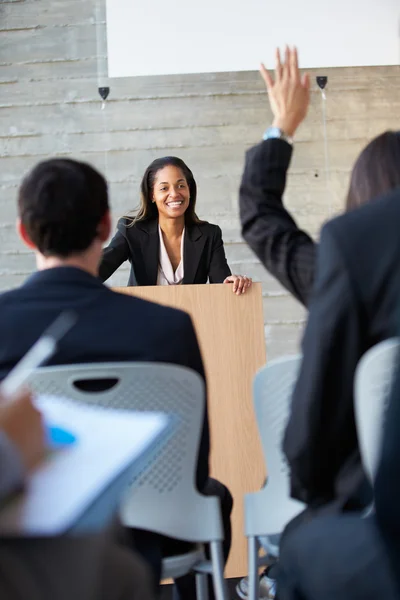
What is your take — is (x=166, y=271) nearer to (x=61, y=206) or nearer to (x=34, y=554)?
(x=61, y=206)

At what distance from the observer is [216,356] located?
2.52 meters

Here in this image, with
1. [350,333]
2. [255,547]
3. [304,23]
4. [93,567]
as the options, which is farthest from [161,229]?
[93,567]

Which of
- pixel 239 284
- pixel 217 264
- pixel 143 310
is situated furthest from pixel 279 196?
pixel 217 264

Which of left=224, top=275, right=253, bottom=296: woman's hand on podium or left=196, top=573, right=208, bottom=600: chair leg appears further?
left=224, top=275, right=253, bottom=296: woman's hand on podium

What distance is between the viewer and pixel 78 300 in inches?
A: 51.5

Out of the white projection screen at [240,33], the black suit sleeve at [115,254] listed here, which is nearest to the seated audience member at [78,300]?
the black suit sleeve at [115,254]

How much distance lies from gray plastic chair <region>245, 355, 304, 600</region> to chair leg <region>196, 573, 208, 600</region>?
0.68 ft

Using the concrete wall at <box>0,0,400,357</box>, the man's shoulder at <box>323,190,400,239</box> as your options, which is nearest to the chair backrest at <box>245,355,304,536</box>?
the man's shoulder at <box>323,190,400,239</box>

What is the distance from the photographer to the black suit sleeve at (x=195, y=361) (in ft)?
4.49

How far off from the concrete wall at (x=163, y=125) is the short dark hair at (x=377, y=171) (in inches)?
149

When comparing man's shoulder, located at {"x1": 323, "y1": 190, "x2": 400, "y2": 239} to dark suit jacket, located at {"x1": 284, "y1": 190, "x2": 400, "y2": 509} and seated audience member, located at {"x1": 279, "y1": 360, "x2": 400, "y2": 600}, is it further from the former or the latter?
seated audience member, located at {"x1": 279, "y1": 360, "x2": 400, "y2": 600}

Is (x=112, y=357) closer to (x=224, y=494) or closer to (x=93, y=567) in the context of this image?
(x=224, y=494)

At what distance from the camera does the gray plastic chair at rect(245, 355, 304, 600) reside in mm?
1472

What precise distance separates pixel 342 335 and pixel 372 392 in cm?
10
